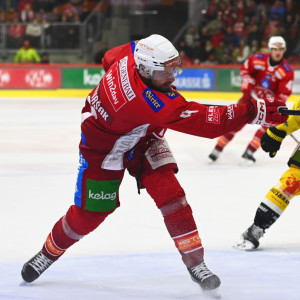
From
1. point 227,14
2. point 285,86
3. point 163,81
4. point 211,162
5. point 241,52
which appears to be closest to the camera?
point 163,81

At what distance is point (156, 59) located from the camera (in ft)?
10.1

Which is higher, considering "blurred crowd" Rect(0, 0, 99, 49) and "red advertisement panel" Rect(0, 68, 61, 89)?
"blurred crowd" Rect(0, 0, 99, 49)

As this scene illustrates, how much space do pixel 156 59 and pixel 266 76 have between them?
494 cm

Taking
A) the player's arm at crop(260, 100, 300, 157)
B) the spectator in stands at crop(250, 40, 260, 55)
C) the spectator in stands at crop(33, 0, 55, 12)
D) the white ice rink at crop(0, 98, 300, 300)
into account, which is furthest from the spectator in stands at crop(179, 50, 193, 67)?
the player's arm at crop(260, 100, 300, 157)

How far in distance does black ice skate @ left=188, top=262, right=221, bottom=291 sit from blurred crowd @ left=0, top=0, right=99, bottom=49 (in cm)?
1233

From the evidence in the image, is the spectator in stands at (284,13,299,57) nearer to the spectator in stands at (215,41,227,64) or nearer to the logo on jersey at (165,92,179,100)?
the spectator in stands at (215,41,227,64)

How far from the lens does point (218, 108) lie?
3.10m

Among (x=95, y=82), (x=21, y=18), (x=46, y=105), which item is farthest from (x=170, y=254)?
(x=21, y=18)

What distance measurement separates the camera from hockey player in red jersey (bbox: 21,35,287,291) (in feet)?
9.98

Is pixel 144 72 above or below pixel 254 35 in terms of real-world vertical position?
above

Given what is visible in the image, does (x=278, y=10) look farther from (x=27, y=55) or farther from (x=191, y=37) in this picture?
(x=27, y=55)

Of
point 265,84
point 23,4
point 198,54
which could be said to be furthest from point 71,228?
point 23,4

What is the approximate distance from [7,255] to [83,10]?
47.2 feet

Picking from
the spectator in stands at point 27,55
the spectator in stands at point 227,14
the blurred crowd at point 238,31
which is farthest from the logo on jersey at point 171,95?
the spectator in stands at point 227,14
